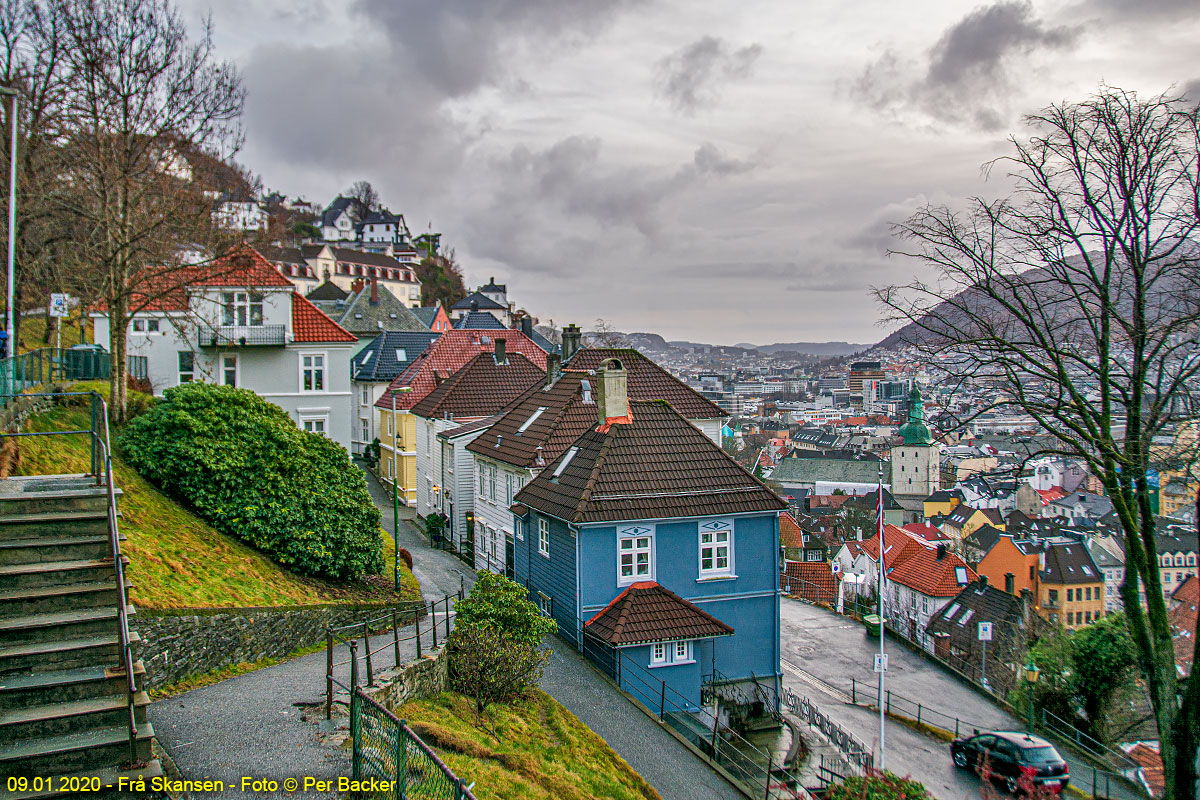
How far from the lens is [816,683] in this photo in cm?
3272

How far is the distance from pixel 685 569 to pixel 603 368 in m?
6.43

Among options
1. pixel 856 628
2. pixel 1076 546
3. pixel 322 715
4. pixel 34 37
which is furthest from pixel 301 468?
pixel 1076 546

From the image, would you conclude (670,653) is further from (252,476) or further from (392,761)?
(392,761)

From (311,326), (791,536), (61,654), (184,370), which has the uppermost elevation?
(311,326)

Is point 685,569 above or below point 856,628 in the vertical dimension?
above

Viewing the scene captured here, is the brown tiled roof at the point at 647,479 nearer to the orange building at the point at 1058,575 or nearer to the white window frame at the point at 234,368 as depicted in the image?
the white window frame at the point at 234,368

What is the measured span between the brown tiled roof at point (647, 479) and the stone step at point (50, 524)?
13.1 m

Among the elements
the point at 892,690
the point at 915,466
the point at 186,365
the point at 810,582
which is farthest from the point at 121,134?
the point at 915,466

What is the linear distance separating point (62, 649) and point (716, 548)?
1714cm

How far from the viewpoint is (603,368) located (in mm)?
24281

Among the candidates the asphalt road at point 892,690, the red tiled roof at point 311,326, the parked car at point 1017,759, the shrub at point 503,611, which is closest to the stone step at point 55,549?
the shrub at point 503,611

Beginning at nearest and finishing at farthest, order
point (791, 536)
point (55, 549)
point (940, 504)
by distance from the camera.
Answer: point (55, 549) < point (791, 536) < point (940, 504)

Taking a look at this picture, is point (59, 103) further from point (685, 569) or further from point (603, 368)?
point (685, 569)

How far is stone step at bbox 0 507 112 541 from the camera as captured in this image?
8.68 m
